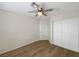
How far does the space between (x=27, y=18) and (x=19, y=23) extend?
2.79ft

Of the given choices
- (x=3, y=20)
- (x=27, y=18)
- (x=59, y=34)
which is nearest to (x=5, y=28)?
(x=3, y=20)

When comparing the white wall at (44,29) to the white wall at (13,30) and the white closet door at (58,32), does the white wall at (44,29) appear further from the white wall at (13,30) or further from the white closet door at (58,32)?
the white closet door at (58,32)

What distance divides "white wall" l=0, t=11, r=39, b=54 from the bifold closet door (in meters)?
1.75

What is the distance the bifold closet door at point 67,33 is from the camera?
381 centimetres

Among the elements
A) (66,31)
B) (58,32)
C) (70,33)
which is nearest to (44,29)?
(58,32)

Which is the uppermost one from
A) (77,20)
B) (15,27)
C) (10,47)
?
(77,20)

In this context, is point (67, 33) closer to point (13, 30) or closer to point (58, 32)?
point (58, 32)

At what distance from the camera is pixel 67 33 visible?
426 centimetres

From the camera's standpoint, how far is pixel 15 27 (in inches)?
166

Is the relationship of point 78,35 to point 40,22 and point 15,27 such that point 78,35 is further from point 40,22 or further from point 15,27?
point 40,22

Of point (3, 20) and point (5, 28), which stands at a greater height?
point (3, 20)

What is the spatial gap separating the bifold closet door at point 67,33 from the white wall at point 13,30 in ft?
5.76

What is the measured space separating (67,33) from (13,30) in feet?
8.66

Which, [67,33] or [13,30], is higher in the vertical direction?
[13,30]
